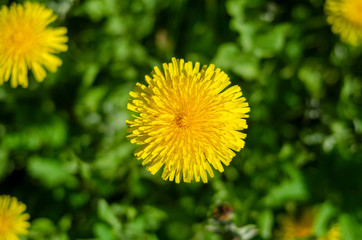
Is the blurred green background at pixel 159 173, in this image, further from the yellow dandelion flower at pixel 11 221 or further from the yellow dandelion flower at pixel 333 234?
the yellow dandelion flower at pixel 333 234

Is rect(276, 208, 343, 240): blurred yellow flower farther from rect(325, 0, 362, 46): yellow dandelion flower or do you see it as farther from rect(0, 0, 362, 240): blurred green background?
rect(325, 0, 362, 46): yellow dandelion flower

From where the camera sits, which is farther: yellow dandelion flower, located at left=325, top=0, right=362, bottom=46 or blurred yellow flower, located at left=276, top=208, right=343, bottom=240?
blurred yellow flower, located at left=276, top=208, right=343, bottom=240

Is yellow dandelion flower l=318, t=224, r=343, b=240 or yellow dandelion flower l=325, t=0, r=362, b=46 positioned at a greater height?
yellow dandelion flower l=325, t=0, r=362, b=46

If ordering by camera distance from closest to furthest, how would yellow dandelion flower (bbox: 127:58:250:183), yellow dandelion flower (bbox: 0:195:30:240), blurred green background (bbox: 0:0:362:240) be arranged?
yellow dandelion flower (bbox: 127:58:250:183), yellow dandelion flower (bbox: 0:195:30:240), blurred green background (bbox: 0:0:362:240)

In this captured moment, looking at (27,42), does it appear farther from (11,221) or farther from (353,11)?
(353,11)

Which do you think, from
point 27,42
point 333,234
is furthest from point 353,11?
point 27,42

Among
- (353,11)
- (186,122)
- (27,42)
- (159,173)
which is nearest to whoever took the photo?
(186,122)

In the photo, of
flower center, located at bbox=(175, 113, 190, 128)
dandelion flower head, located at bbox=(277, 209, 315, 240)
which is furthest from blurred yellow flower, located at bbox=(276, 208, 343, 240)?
flower center, located at bbox=(175, 113, 190, 128)

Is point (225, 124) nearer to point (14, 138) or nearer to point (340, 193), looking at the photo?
point (340, 193)
